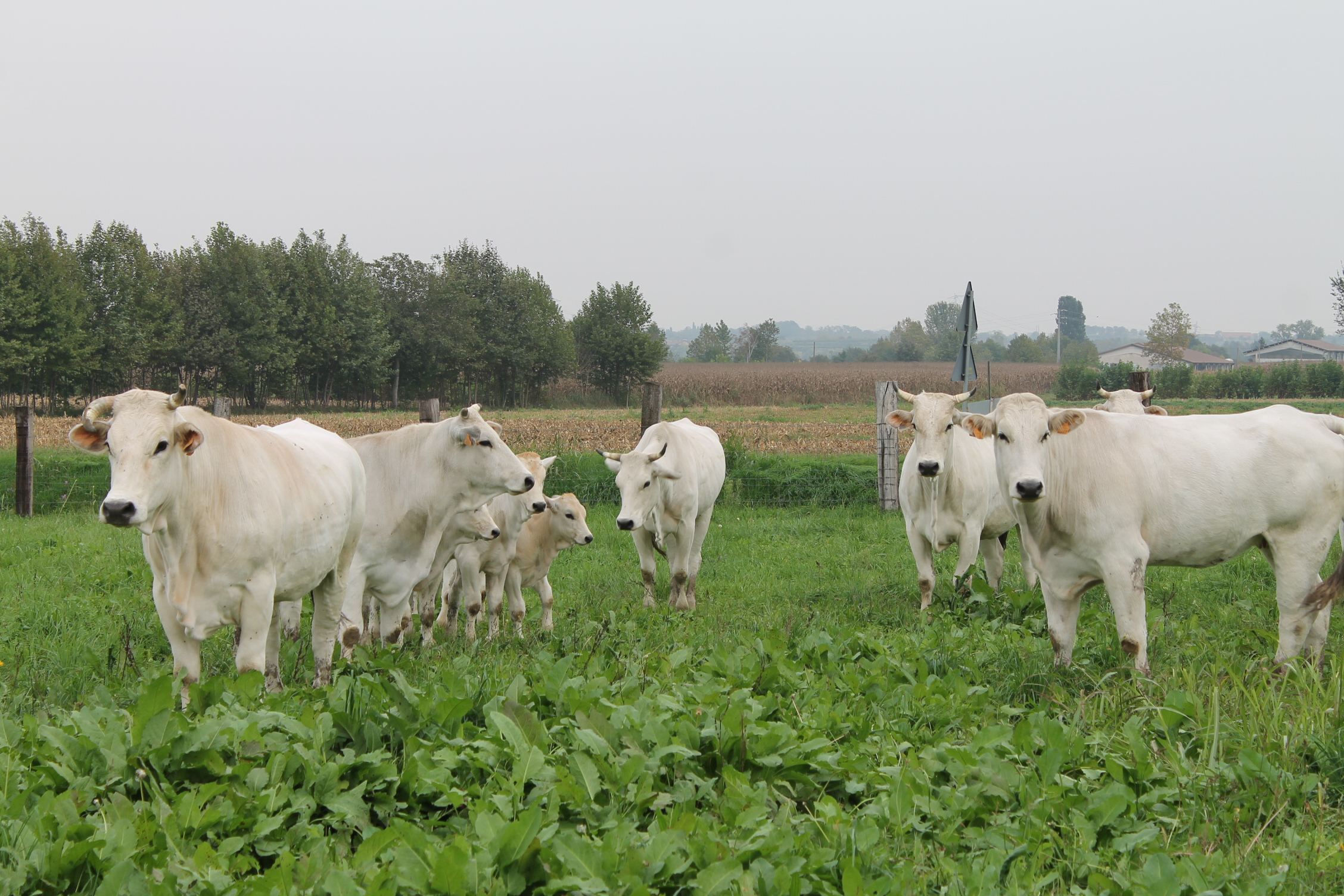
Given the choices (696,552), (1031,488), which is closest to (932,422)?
(1031,488)

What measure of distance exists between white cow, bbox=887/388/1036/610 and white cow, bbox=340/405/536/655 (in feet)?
12.2

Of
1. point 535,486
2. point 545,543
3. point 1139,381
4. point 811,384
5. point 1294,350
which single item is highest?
point 1294,350

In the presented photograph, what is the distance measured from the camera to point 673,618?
8.05 m

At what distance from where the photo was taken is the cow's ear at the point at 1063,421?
20.6ft

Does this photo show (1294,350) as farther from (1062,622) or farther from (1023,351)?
(1062,622)

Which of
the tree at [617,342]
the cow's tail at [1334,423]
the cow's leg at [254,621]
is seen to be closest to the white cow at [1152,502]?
the cow's tail at [1334,423]

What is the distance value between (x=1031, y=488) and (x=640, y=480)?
15.0 ft

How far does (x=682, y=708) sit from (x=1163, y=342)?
110 m

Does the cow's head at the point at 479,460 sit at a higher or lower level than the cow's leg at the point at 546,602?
higher

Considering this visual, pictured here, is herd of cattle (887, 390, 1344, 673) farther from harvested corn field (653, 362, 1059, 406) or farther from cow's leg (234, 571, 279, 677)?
harvested corn field (653, 362, 1059, 406)

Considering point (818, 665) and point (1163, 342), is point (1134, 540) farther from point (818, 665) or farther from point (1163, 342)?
point (1163, 342)

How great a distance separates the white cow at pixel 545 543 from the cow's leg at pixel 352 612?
5.76 ft

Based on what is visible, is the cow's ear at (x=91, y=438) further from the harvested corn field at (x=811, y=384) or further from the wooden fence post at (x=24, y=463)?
the harvested corn field at (x=811, y=384)

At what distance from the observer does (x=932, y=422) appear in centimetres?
870
